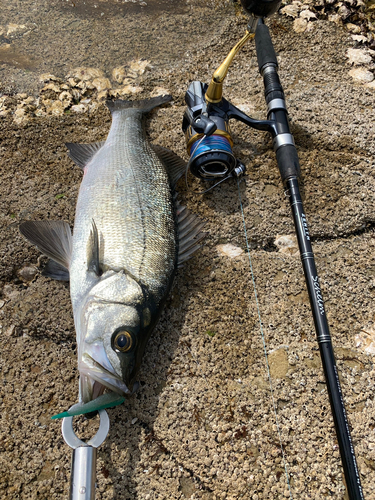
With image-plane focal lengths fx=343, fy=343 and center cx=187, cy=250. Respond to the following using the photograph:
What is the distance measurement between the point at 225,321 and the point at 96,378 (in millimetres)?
925

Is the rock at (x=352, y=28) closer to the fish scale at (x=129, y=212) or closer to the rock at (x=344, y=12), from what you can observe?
the rock at (x=344, y=12)

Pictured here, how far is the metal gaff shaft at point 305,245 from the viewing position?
1.67 meters

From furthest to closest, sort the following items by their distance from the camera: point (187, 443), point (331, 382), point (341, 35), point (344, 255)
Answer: point (341, 35) → point (344, 255) → point (187, 443) → point (331, 382)

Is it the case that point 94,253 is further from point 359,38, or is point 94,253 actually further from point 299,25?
point 359,38

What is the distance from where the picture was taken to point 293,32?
3.87 m

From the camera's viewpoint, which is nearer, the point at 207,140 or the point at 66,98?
the point at 207,140

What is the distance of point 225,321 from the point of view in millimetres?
2338

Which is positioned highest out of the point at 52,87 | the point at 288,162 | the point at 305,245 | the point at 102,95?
the point at 52,87

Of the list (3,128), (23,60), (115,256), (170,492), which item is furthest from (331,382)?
(23,60)

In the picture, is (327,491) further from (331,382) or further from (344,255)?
(344,255)

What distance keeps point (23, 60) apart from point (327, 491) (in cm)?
477

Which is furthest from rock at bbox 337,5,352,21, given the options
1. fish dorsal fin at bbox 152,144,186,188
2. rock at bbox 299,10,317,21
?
fish dorsal fin at bbox 152,144,186,188

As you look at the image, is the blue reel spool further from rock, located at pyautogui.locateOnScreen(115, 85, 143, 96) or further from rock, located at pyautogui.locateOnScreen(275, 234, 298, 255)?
rock, located at pyautogui.locateOnScreen(115, 85, 143, 96)

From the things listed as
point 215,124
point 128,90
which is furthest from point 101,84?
point 215,124
